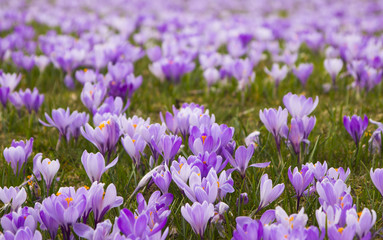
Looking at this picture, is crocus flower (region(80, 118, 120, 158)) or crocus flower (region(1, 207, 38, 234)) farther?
crocus flower (region(80, 118, 120, 158))

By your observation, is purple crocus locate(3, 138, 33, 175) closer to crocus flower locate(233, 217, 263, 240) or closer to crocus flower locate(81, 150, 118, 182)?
crocus flower locate(81, 150, 118, 182)

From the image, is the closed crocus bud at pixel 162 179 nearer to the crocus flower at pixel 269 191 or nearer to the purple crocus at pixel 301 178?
the crocus flower at pixel 269 191

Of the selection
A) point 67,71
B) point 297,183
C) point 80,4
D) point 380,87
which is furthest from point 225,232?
point 80,4

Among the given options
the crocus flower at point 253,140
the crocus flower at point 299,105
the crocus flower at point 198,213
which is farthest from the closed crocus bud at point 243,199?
the crocus flower at point 299,105

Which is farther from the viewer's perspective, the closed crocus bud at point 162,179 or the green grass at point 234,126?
the green grass at point 234,126

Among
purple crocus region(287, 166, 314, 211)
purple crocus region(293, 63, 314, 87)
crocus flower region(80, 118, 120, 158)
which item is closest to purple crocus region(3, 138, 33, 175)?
crocus flower region(80, 118, 120, 158)

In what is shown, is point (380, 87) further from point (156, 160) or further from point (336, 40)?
point (156, 160)
